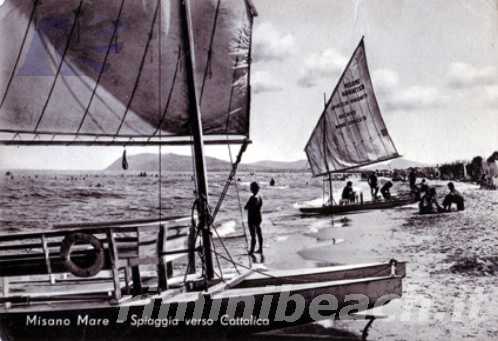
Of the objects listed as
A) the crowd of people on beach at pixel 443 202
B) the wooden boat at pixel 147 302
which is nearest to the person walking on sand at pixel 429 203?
the crowd of people on beach at pixel 443 202

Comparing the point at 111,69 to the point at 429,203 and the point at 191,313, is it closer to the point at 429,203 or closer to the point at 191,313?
the point at 191,313

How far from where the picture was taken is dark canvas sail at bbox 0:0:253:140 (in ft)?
17.7

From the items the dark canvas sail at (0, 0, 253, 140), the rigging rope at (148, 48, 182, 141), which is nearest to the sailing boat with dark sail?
the dark canvas sail at (0, 0, 253, 140)

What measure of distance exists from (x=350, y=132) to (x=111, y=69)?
41.2 feet

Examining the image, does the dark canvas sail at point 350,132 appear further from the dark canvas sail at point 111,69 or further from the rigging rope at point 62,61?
the rigging rope at point 62,61

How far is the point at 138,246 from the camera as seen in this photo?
4.60 metres

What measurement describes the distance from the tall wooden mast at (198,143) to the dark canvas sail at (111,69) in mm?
256

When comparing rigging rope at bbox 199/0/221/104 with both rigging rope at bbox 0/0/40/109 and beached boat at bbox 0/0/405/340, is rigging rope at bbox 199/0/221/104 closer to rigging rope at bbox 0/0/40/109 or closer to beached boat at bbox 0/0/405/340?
beached boat at bbox 0/0/405/340

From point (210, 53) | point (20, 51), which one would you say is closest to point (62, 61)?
point (20, 51)

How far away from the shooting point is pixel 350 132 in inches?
660

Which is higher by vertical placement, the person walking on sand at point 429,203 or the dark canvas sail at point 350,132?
the dark canvas sail at point 350,132

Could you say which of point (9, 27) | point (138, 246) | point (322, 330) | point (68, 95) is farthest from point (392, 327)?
point (9, 27)

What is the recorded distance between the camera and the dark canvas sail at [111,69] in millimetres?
5387

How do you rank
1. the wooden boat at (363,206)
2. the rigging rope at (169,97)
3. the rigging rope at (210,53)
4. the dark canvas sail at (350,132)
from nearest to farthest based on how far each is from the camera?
1. the rigging rope at (169,97)
2. the rigging rope at (210,53)
3. the dark canvas sail at (350,132)
4. the wooden boat at (363,206)
